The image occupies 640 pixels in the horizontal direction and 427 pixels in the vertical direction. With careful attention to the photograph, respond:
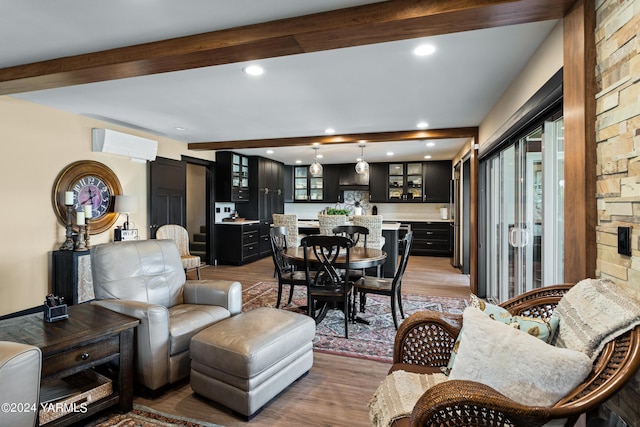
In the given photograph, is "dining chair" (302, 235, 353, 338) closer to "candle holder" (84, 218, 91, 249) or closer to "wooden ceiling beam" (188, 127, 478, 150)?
"wooden ceiling beam" (188, 127, 478, 150)

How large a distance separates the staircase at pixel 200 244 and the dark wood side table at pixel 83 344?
533cm

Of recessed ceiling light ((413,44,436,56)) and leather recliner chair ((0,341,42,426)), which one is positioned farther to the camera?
recessed ceiling light ((413,44,436,56))

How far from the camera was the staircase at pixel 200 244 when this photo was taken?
7413mm

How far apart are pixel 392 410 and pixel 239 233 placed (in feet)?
19.5

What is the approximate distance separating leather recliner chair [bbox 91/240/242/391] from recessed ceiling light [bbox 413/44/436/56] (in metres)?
2.34

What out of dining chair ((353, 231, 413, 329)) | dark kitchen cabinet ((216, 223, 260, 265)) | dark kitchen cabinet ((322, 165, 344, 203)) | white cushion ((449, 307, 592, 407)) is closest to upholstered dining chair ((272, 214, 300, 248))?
dark kitchen cabinet ((216, 223, 260, 265))

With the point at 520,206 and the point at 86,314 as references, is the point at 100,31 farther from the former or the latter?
the point at 520,206

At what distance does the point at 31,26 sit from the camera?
215 cm

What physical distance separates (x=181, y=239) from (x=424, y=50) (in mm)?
4712

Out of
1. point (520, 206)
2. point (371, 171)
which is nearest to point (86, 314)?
point (520, 206)

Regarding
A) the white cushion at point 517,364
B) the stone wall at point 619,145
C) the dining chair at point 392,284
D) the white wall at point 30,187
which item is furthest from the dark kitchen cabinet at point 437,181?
the white cushion at point 517,364

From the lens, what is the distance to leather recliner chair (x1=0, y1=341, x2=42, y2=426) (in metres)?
1.26

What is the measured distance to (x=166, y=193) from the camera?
18.9 feet

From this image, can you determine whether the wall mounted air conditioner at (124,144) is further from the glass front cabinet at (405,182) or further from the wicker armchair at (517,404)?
the glass front cabinet at (405,182)
